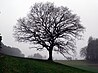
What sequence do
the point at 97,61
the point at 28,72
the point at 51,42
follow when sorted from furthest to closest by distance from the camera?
1. the point at 97,61
2. the point at 51,42
3. the point at 28,72

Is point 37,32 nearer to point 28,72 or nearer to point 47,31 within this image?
point 47,31

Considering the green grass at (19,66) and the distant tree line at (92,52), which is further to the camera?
the distant tree line at (92,52)

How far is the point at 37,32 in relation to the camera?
50562mm

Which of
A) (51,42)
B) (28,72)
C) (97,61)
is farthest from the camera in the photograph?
(97,61)

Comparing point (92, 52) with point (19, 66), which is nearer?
point (19, 66)

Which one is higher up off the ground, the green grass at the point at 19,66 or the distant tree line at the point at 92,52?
the distant tree line at the point at 92,52

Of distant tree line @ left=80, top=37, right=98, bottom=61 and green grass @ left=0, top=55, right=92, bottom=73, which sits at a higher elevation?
distant tree line @ left=80, top=37, right=98, bottom=61

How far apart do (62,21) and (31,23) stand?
811 centimetres

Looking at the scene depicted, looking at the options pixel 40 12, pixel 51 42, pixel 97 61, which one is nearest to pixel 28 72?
pixel 51 42

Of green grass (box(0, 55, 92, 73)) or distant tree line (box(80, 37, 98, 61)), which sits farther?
distant tree line (box(80, 37, 98, 61))

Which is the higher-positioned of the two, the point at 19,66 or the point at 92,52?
the point at 92,52

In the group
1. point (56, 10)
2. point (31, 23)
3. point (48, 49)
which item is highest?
Result: point (56, 10)

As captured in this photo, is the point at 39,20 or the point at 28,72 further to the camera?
the point at 39,20

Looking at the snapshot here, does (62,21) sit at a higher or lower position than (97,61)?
higher
